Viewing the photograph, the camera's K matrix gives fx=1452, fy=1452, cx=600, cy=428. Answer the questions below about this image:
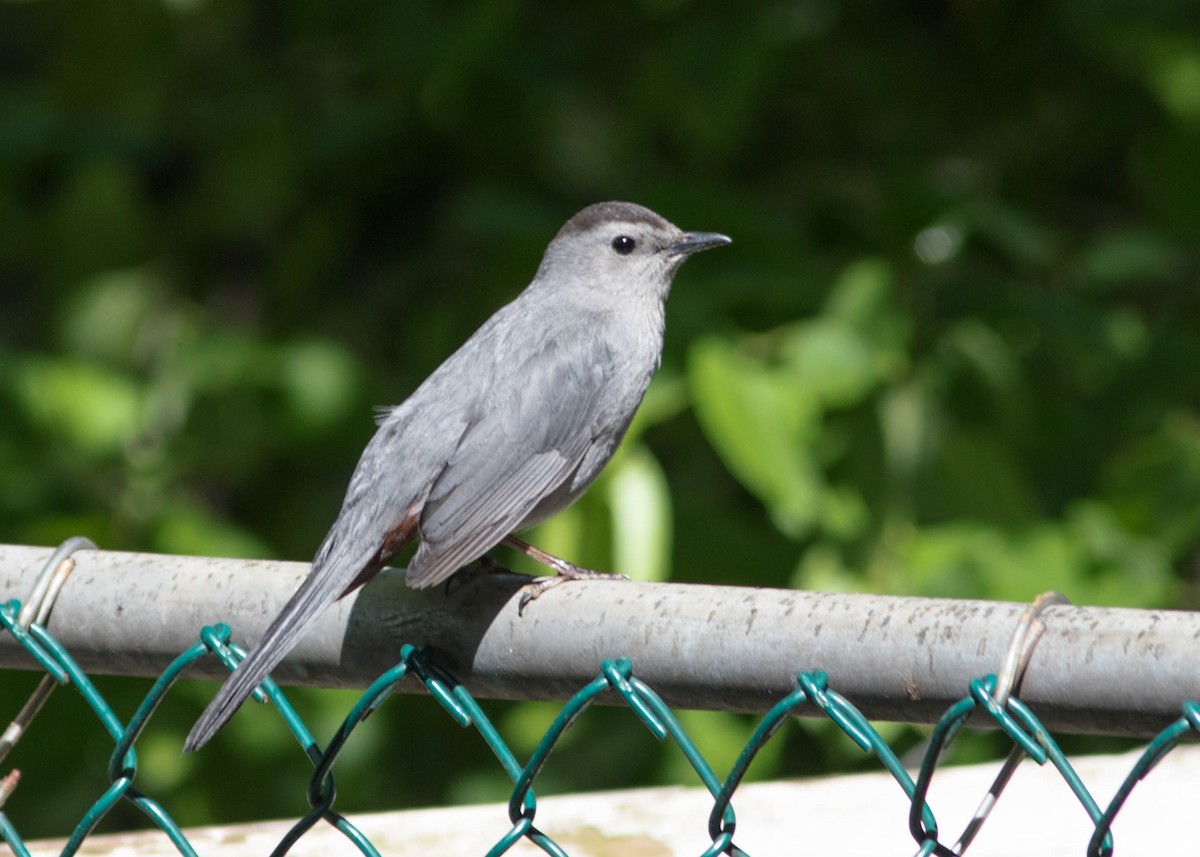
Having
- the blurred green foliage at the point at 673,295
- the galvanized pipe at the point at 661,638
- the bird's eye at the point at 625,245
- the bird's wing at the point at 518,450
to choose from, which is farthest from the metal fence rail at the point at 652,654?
the bird's eye at the point at 625,245

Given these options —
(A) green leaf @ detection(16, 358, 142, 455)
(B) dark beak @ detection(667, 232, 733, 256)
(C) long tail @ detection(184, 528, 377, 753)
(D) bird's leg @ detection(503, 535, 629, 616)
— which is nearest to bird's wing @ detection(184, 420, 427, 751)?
(C) long tail @ detection(184, 528, 377, 753)

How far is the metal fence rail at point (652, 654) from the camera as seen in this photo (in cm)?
131

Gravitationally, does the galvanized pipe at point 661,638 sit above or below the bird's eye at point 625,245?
below

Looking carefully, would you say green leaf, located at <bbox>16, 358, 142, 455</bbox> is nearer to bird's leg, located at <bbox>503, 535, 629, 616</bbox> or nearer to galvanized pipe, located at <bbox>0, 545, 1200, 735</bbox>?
bird's leg, located at <bbox>503, 535, 629, 616</bbox>

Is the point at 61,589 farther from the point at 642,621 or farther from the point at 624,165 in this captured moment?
the point at 624,165

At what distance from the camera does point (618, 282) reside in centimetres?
350

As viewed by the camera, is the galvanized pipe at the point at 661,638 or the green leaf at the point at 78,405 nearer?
the galvanized pipe at the point at 661,638

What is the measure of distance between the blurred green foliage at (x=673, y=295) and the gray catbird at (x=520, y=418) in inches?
5.0

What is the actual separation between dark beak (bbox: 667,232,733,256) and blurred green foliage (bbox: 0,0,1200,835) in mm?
58

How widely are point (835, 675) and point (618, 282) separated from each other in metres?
2.18

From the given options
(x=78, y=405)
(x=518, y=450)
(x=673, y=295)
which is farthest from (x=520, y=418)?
(x=78, y=405)

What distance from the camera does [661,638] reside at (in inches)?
59.0

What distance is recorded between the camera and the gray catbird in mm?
2391

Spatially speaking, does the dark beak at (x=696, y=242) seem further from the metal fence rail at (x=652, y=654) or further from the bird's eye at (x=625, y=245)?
the metal fence rail at (x=652, y=654)
